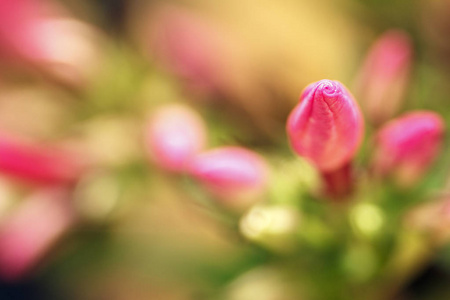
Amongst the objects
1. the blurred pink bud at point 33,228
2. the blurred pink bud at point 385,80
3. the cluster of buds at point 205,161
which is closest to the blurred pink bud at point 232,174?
the cluster of buds at point 205,161

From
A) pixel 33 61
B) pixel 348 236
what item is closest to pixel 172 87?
pixel 33 61

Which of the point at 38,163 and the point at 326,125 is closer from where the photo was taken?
the point at 326,125

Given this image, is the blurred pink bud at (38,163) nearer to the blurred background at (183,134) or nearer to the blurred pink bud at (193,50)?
the blurred background at (183,134)

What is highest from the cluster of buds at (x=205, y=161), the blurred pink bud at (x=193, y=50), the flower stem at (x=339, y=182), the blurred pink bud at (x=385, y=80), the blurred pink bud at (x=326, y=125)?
the blurred pink bud at (x=193, y=50)

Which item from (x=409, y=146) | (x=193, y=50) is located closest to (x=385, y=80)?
(x=409, y=146)

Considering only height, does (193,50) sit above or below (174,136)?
above

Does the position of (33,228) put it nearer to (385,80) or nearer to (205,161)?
(205,161)

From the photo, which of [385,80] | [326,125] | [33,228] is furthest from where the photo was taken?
[33,228]

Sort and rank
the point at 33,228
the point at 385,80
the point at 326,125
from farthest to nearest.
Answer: the point at 33,228
the point at 385,80
the point at 326,125
